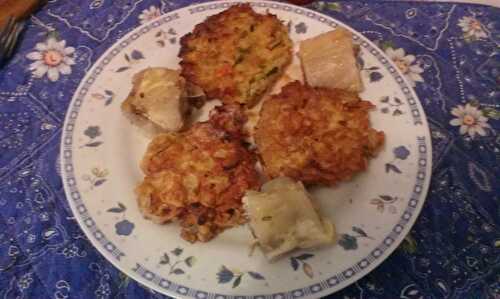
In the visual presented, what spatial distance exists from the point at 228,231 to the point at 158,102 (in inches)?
21.5

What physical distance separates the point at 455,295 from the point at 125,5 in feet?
6.50

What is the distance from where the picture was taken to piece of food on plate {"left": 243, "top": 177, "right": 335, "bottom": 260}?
5.05 ft

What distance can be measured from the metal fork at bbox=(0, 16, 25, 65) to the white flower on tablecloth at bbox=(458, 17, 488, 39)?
2.13 m

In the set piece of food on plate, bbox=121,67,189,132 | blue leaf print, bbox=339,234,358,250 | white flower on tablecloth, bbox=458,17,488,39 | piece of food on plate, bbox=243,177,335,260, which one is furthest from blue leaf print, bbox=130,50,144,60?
white flower on tablecloth, bbox=458,17,488,39

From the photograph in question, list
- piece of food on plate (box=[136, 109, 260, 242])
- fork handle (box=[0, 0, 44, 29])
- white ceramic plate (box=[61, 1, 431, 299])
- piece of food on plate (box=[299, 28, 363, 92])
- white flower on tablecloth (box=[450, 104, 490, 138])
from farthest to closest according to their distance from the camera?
fork handle (box=[0, 0, 44, 29]) < white flower on tablecloth (box=[450, 104, 490, 138]) < piece of food on plate (box=[299, 28, 363, 92]) < piece of food on plate (box=[136, 109, 260, 242]) < white ceramic plate (box=[61, 1, 431, 299])

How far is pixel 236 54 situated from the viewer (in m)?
1.98

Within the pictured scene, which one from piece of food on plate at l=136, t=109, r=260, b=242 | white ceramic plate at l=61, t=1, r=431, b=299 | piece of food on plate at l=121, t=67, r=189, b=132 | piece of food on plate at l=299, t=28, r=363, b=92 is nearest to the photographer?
white ceramic plate at l=61, t=1, r=431, b=299

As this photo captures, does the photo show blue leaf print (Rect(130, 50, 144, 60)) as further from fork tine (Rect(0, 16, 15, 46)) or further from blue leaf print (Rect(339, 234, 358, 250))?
blue leaf print (Rect(339, 234, 358, 250))

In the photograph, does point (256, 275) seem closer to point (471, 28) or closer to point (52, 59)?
point (52, 59)

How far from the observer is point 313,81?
194cm

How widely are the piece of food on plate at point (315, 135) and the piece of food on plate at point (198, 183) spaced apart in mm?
112

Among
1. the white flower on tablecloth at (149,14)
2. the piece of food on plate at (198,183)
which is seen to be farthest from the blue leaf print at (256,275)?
the white flower on tablecloth at (149,14)

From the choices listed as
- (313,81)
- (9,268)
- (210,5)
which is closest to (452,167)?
(313,81)

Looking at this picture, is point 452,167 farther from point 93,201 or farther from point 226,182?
point 93,201
